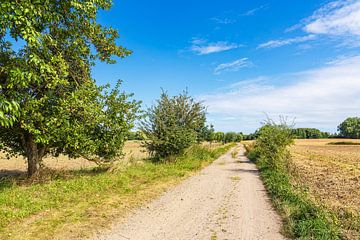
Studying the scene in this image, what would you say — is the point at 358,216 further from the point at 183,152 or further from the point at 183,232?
the point at 183,152

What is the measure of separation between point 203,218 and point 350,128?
135650 millimetres

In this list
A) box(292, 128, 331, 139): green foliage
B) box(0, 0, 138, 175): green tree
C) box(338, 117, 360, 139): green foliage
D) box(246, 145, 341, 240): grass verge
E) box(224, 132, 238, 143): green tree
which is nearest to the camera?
box(246, 145, 341, 240): grass verge

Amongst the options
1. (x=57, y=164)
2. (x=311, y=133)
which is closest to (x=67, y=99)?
(x=57, y=164)

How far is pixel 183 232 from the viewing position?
19.3 feet

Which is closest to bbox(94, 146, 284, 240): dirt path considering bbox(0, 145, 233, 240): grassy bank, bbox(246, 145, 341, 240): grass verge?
bbox(246, 145, 341, 240): grass verge

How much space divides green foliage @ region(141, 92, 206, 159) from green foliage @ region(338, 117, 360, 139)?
121188 millimetres

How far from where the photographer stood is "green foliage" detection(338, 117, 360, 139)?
117 m

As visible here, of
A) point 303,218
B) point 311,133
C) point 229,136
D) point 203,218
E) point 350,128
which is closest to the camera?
point 303,218

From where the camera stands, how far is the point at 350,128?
119875 millimetres

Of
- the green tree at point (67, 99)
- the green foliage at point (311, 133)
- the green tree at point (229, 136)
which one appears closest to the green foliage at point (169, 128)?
the green tree at point (67, 99)

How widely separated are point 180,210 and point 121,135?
18.9ft

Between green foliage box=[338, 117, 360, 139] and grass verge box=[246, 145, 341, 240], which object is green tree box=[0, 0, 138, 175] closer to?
grass verge box=[246, 145, 341, 240]

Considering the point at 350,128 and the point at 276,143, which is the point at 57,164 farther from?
the point at 350,128

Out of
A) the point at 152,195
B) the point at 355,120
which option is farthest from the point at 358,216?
the point at 355,120
